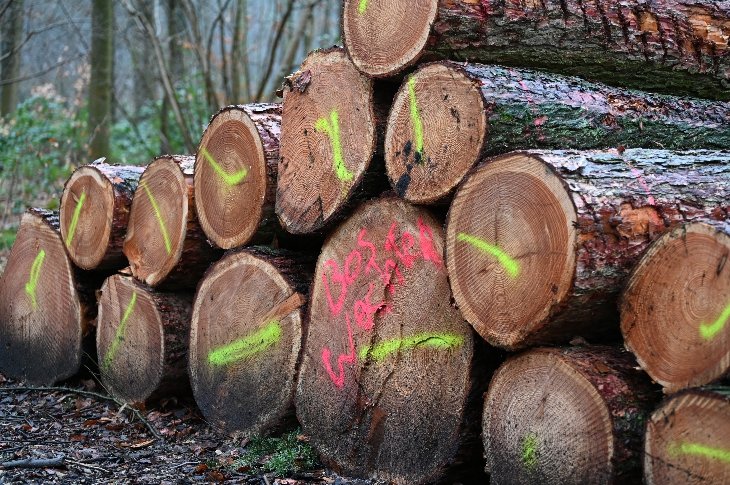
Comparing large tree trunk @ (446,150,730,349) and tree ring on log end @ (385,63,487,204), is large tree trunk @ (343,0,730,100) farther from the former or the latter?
large tree trunk @ (446,150,730,349)

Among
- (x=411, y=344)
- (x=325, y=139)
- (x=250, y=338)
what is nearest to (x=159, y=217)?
(x=250, y=338)

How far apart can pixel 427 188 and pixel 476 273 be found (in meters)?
0.40

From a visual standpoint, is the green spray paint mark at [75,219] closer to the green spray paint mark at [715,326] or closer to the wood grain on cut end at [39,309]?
the wood grain on cut end at [39,309]

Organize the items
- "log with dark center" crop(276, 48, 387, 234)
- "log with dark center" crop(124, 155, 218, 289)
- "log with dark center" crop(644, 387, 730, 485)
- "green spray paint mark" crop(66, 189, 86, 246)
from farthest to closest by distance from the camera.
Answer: "green spray paint mark" crop(66, 189, 86, 246), "log with dark center" crop(124, 155, 218, 289), "log with dark center" crop(276, 48, 387, 234), "log with dark center" crop(644, 387, 730, 485)

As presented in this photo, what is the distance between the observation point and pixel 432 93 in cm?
314

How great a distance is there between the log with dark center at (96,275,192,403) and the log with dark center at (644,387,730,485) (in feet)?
8.83

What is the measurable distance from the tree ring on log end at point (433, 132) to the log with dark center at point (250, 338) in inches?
33.9

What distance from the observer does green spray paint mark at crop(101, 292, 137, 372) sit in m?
4.64

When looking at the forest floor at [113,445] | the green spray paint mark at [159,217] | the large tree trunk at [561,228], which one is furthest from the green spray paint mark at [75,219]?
the large tree trunk at [561,228]

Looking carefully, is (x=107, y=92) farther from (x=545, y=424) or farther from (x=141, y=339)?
(x=545, y=424)

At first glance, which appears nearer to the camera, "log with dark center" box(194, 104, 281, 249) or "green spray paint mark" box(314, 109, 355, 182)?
"green spray paint mark" box(314, 109, 355, 182)

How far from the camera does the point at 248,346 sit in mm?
3994

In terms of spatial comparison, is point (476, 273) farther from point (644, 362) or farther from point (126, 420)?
point (126, 420)

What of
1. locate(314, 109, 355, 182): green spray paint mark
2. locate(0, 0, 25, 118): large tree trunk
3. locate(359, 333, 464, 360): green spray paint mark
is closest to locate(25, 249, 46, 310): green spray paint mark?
locate(314, 109, 355, 182): green spray paint mark
